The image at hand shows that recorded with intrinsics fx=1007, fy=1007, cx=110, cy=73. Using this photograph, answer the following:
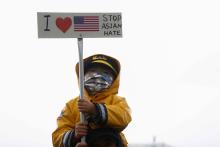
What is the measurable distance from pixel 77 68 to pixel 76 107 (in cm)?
59

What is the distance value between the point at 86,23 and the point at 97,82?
81 cm

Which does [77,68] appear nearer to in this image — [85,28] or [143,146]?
[85,28]

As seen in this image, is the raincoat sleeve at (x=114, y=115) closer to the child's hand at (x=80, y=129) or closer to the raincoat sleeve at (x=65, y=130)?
the child's hand at (x=80, y=129)

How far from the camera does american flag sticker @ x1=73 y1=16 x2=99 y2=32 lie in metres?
12.3

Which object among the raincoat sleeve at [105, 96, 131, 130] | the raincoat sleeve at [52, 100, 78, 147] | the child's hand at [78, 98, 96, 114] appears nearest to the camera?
the child's hand at [78, 98, 96, 114]

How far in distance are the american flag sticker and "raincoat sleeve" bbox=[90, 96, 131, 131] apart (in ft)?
3.45

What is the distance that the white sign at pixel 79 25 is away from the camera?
12.3 meters

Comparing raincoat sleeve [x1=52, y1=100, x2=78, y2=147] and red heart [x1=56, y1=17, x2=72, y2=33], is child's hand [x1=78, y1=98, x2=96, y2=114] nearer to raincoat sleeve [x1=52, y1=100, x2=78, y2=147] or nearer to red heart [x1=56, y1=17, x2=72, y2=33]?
raincoat sleeve [x1=52, y1=100, x2=78, y2=147]

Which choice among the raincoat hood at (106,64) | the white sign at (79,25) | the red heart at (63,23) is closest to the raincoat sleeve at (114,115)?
the raincoat hood at (106,64)

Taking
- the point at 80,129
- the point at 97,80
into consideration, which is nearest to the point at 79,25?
the point at 97,80

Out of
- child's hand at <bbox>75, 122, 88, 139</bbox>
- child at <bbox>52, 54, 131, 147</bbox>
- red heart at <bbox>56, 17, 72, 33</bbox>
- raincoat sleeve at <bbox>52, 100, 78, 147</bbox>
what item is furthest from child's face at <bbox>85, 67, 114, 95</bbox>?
red heart at <bbox>56, 17, 72, 33</bbox>

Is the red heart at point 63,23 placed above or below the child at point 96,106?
above

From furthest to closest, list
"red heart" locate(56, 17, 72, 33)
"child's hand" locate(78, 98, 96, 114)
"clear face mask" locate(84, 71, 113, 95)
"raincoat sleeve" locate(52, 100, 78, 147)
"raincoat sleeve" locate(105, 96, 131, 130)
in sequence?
1. "red heart" locate(56, 17, 72, 33)
2. "clear face mask" locate(84, 71, 113, 95)
3. "raincoat sleeve" locate(52, 100, 78, 147)
4. "raincoat sleeve" locate(105, 96, 131, 130)
5. "child's hand" locate(78, 98, 96, 114)

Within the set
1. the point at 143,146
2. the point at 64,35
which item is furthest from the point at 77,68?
the point at 143,146
